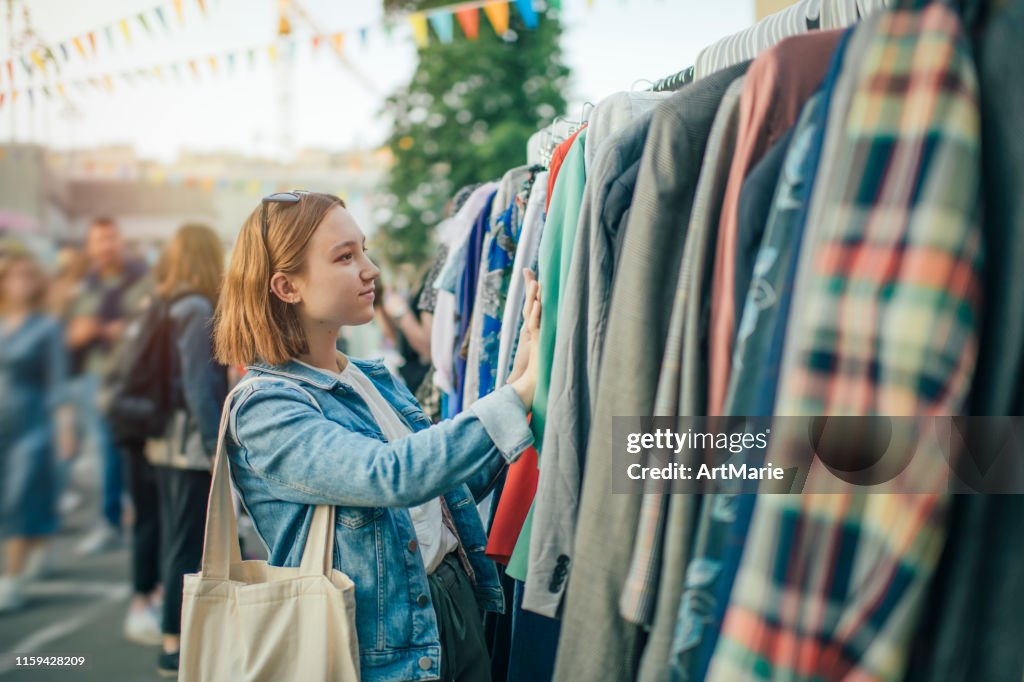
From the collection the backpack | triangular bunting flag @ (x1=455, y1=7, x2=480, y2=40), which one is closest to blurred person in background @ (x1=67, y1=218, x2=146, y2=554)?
the backpack

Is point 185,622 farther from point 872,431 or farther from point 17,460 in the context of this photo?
point 17,460

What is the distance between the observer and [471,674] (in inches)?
71.5

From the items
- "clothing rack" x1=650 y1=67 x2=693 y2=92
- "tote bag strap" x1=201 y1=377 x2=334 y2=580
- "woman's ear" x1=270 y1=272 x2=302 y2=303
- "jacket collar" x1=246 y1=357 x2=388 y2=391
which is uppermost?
"clothing rack" x1=650 y1=67 x2=693 y2=92

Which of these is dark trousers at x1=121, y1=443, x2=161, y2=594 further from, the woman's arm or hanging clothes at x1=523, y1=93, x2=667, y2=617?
hanging clothes at x1=523, y1=93, x2=667, y2=617

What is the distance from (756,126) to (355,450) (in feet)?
3.03

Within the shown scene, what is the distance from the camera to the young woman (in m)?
1.51

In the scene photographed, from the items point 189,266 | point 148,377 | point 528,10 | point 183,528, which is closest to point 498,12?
point 528,10

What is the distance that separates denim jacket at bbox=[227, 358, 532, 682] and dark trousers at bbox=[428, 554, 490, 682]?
3.8 inches

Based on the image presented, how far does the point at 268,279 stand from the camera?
1745 millimetres

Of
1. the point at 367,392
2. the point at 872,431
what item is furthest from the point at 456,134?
the point at 872,431

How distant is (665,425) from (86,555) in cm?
573

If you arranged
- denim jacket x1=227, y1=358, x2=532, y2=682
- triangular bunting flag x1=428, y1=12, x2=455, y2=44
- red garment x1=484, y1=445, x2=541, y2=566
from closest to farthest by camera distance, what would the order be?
1. denim jacket x1=227, y1=358, x2=532, y2=682
2. red garment x1=484, y1=445, x2=541, y2=566
3. triangular bunting flag x1=428, y1=12, x2=455, y2=44

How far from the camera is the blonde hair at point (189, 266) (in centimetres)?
395

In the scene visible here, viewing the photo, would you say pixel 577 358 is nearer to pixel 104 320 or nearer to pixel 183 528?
pixel 183 528
